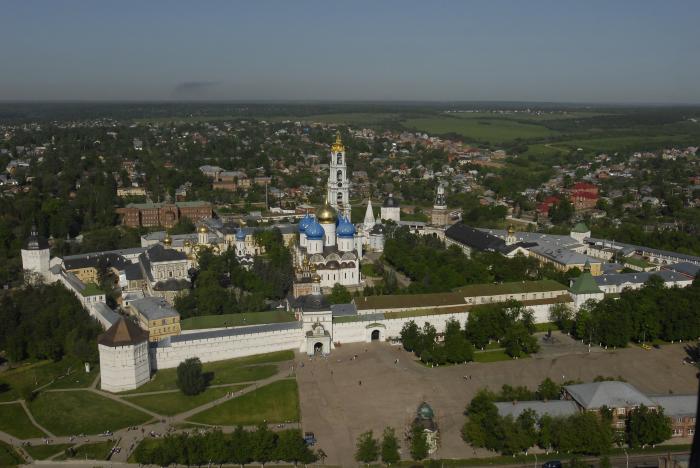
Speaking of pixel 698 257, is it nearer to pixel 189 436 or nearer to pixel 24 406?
pixel 189 436

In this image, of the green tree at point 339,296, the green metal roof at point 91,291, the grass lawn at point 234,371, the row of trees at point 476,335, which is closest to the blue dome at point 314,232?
the green tree at point 339,296

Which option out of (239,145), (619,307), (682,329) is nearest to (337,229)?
(619,307)

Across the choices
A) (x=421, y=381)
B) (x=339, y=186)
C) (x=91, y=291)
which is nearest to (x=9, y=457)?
(x=91, y=291)

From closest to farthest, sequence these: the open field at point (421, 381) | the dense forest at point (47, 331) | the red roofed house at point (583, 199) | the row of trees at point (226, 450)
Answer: the row of trees at point (226, 450) < the open field at point (421, 381) < the dense forest at point (47, 331) < the red roofed house at point (583, 199)

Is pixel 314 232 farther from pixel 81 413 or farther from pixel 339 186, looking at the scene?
pixel 81 413

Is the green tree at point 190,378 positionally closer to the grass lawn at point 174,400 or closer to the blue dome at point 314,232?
the grass lawn at point 174,400

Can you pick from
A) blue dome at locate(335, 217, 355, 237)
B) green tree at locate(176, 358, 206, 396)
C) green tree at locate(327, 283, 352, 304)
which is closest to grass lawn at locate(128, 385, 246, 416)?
green tree at locate(176, 358, 206, 396)
